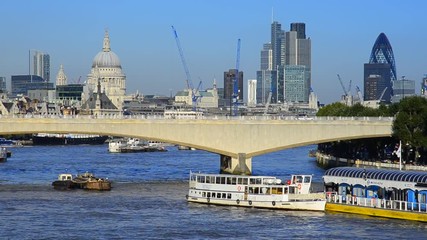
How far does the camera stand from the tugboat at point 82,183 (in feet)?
263

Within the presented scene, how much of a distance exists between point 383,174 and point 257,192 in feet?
28.6

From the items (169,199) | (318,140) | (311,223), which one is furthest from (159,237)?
(318,140)

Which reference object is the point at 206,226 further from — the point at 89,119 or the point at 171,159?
the point at 171,159

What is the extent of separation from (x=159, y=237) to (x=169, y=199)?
17.9 metres

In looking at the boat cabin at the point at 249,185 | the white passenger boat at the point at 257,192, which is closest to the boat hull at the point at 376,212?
the white passenger boat at the point at 257,192

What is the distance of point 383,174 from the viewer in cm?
6334

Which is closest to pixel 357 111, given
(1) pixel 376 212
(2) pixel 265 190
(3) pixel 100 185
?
(3) pixel 100 185

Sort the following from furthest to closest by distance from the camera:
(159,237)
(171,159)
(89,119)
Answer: (171,159)
(89,119)
(159,237)

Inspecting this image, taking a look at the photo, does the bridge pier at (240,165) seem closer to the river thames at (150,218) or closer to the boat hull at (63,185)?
the river thames at (150,218)

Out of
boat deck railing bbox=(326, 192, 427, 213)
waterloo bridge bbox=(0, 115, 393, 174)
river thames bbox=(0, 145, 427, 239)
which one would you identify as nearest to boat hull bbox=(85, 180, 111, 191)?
A: river thames bbox=(0, 145, 427, 239)

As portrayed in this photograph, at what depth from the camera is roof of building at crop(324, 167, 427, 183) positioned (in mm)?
60891

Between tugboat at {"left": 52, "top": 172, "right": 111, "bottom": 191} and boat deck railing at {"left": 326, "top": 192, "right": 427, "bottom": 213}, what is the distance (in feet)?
64.1

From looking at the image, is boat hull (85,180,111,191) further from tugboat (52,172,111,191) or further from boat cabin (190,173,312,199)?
boat cabin (190,173,312,199)

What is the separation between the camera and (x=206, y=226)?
59906 mm
